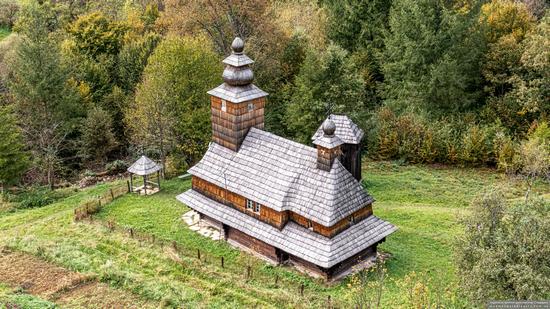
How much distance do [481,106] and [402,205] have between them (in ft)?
47.9

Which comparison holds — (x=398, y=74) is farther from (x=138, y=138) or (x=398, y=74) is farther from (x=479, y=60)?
(x=138, y=138)

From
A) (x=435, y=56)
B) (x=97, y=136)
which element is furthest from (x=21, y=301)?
(x=435, y=56)

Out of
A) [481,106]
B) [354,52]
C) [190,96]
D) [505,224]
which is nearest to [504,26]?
[481,106]

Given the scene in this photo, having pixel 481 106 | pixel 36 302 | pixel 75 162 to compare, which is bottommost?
pixel 75 162

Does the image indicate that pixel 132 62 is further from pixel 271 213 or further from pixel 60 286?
pixel 60 286

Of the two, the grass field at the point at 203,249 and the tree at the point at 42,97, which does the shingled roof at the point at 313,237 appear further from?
the tree at the point at 42,97

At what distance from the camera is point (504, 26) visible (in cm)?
4266

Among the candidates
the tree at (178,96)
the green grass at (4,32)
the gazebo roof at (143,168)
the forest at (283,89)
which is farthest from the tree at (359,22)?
the green grass at (4,32)

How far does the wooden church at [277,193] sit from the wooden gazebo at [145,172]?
170 inches

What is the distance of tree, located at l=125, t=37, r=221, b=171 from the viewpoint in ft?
118

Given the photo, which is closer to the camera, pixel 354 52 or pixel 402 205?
pixel 402 205

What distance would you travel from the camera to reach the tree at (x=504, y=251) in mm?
18047

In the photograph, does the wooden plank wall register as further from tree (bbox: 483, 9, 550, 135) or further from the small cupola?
tree (bbox: 483, 9, 550, 135)

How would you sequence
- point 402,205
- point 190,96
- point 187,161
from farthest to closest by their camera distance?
point 187,161 < point 190,96 < point 402,205
